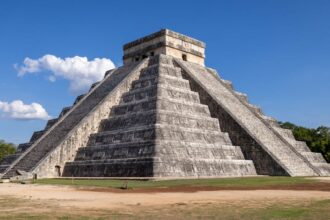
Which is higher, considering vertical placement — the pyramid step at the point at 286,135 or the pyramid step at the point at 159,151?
the pyramid step at the point at 286,135

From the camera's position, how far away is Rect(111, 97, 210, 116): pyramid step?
27597 mm

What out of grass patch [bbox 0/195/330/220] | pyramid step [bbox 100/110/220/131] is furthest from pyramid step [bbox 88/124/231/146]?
grass patch [bbox 0/195/330/220]

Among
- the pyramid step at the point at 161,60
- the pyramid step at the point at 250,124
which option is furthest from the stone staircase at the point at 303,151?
the pyramid step at the point at 161,60

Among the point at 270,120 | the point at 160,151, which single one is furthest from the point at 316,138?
the point at 160,151

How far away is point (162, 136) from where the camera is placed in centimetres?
2453

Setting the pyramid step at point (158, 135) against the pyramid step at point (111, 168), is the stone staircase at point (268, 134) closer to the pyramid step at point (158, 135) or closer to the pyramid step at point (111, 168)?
the pyramid step at point (158, 135)

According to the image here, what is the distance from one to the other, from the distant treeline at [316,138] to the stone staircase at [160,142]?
53.9 ft

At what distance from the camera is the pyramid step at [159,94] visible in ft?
96.1

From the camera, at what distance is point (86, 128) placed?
29.6 metres

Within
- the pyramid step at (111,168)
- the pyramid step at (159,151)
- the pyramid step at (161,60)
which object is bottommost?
the pyramid step at (111,168)

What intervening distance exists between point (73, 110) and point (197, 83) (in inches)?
411

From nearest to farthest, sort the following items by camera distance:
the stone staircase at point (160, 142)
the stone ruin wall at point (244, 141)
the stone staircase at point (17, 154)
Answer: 1. the stone staircase at point (160, 142)
2. the stone ruin wall at point (244, 141)
3. the stone staircase at point (17, 154)

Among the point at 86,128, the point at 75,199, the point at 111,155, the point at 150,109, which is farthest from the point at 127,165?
the point at 75,199

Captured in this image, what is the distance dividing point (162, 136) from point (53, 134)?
34.0ft
